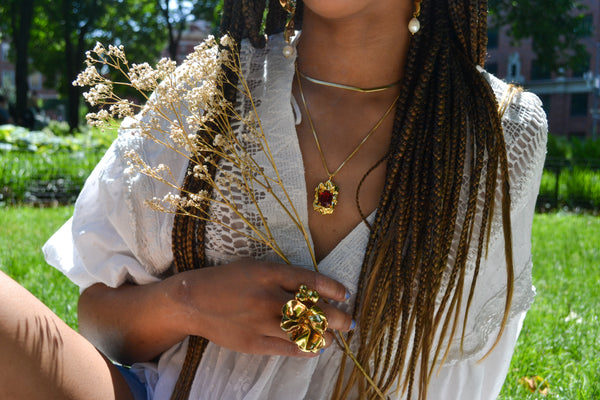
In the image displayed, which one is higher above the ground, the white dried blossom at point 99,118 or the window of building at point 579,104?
the white dried blossom at point 99,118

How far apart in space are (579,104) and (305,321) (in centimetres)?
3744

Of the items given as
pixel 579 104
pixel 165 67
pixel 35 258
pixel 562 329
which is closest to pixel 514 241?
pixel 165 67

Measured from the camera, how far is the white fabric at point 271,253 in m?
1.51

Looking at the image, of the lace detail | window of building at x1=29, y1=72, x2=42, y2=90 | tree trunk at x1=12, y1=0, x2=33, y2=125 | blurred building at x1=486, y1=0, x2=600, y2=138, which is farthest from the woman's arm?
window of building at x1=29, y1=72, x2=42, y2=90

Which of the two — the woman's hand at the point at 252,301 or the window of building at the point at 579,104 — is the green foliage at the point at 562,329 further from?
the window of building at the point at 579,104

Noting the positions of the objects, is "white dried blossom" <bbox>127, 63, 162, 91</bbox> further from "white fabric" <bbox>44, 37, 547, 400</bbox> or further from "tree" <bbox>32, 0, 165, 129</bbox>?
"tree" <bbox>32, 0, 165, 129</bbox>

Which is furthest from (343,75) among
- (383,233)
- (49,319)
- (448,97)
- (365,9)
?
(49,319)

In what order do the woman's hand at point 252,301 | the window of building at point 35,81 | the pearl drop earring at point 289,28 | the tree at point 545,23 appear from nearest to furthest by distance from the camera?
the woman's hand at point 252,301, the pearl drop earring at point 289,28, the tree at point 545,23, the window of building at point 35,81

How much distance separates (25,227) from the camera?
5777 millimetres

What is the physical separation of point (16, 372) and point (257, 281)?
0.53 metres

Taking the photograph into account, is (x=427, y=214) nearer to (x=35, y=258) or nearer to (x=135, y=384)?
(x=135, y=384)

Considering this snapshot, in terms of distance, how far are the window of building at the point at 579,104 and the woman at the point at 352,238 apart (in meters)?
36.4

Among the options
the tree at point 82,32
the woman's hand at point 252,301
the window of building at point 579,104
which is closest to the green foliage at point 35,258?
the woman's hand at point 252,301

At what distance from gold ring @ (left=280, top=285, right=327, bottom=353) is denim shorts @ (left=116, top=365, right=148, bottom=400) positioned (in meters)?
0.47
